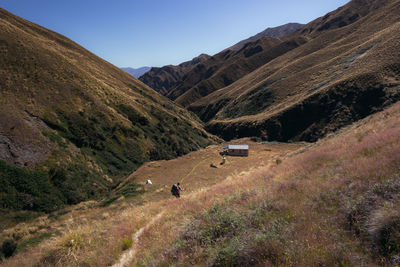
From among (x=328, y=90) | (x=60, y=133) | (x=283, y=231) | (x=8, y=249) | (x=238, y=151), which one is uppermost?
(x=60, y=133)

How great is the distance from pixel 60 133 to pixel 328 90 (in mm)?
57849

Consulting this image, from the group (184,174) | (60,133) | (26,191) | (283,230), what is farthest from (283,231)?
(60,133)

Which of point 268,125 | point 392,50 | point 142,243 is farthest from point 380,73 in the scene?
point 142,243

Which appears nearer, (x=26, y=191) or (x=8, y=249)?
(x=8, y=249)

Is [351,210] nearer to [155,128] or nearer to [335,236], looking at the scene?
[335,236]

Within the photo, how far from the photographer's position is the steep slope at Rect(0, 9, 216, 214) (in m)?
19.0

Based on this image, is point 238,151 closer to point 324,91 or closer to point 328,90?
point 324,91

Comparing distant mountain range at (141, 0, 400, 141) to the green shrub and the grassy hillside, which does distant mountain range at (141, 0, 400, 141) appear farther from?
the green shrub

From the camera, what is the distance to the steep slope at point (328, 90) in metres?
42.8

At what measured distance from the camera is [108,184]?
80.4 ft

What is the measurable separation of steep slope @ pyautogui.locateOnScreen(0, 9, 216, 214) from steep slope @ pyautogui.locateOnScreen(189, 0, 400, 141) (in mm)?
27563

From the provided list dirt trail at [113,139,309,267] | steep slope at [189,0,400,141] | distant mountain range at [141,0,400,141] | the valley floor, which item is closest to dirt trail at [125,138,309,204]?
dirt trail at [113,139,309,267]

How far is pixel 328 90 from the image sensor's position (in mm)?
49281

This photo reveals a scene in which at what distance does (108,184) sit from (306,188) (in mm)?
24022
